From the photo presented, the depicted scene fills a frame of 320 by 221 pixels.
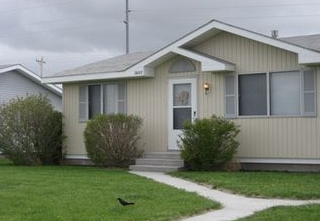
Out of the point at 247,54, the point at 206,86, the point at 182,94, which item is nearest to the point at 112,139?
the point at 182,94

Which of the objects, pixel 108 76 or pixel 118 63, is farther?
pixel 118 63

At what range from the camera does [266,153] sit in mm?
16500

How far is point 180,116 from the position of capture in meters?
18.3

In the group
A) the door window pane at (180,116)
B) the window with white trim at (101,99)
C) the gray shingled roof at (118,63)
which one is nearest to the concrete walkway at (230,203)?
the door window pane at (180,116)

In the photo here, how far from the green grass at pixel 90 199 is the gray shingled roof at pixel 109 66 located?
18.4 ft

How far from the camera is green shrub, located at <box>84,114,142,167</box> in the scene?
59.3ft

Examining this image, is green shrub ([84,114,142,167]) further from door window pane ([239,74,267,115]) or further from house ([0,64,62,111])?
house ([0,64,62,111])

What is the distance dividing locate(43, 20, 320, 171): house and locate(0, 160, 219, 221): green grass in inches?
163

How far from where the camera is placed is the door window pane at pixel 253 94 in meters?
16.6

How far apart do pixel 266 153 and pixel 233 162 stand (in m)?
0.98

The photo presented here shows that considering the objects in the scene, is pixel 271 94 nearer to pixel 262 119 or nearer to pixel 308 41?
pixel 262 119

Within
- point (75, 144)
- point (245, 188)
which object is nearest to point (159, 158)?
point (75, 144)

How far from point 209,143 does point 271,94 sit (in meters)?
2.27

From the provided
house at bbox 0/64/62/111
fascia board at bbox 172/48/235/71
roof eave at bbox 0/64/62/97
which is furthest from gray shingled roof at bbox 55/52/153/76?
roof eave at bbox 0/64/62/97
